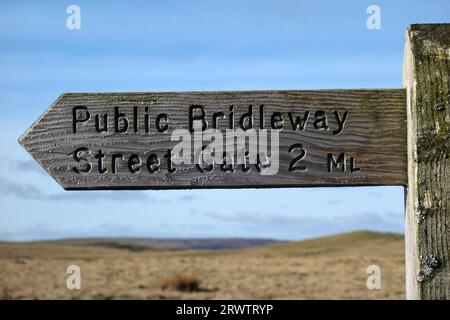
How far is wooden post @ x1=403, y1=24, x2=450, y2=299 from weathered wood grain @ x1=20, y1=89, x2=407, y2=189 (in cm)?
14

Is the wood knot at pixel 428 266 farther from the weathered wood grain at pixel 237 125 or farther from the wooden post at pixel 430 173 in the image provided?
the weathered wood grain at pixel 237 125

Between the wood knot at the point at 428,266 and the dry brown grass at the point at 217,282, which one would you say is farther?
the dry brown grass at the point at 217,282

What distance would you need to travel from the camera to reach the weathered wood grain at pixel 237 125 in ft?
10.2

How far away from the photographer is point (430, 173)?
2.91 metres

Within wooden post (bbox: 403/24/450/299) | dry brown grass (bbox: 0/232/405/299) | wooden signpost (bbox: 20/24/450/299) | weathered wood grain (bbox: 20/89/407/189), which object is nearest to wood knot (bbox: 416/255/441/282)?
wooden post (bbox: 403/24/450/299)

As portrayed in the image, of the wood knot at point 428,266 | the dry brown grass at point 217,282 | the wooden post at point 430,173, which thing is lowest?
the dry brown grass at point 217,282

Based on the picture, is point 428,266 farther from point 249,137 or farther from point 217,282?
point 217,282

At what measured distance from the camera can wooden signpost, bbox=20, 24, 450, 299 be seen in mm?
3055

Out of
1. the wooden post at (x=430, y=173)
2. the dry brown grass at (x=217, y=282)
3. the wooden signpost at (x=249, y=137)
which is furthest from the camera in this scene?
the dry brown grass at (x=217, y=282)

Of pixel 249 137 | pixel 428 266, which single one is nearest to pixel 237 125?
pixel 249 137

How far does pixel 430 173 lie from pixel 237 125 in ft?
2.81

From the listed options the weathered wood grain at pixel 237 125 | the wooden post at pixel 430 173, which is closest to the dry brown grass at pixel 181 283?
the weathered wood grain at pixel 237 125

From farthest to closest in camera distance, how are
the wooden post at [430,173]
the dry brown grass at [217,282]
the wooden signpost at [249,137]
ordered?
the dry brown grass at [217,282] → the wooden signpost at [249,137] → the wooden post at [430,173]

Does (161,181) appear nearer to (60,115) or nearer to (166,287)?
(60,115)
